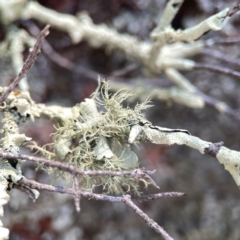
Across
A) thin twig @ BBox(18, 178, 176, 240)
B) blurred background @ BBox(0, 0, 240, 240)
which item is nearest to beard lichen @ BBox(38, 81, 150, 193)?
thin twig @ BBox(18, 178, 176, 240)

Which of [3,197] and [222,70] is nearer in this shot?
[3,197]

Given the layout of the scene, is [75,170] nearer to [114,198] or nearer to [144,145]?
[114,198]

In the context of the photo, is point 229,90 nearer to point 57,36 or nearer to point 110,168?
point 57,36

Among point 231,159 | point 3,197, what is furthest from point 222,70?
point 3,197

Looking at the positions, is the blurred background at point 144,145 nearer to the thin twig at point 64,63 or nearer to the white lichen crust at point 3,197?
the thin twig at point 64,63

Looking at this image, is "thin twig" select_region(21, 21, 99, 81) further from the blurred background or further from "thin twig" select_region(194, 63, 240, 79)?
"thin twig" select_region(194, 63, 240, 79)

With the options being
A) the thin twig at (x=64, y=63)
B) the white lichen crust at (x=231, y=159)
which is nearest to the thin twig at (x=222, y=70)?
the white lichen crust at (x=231, y=159)
